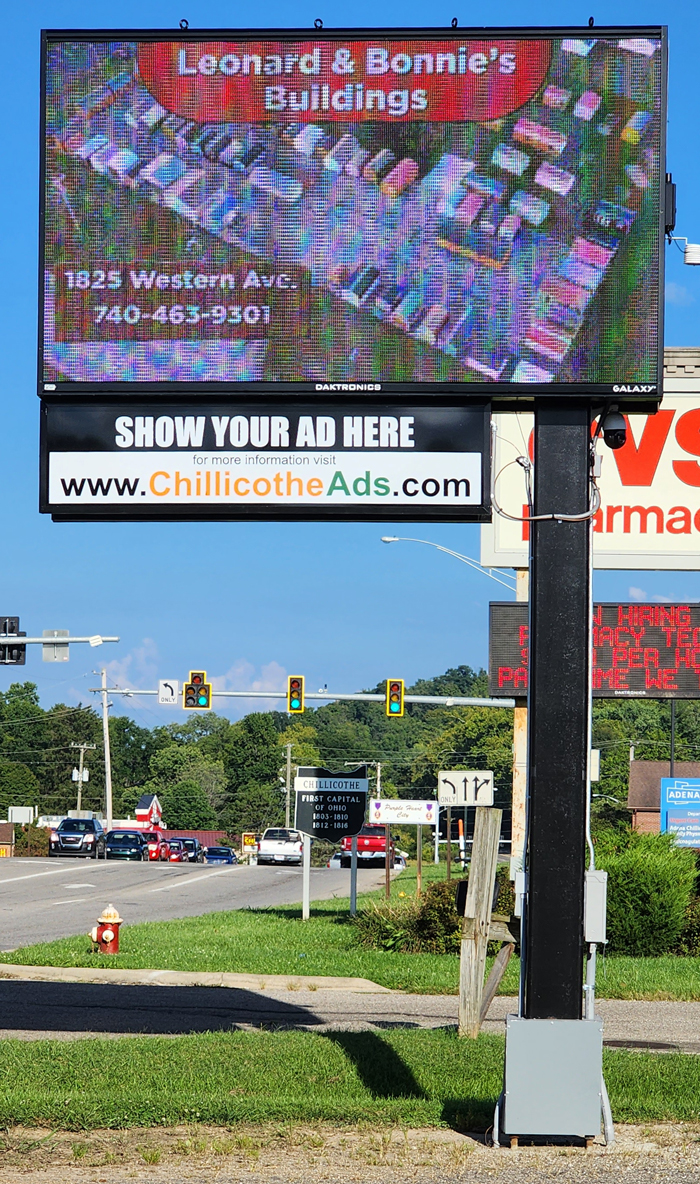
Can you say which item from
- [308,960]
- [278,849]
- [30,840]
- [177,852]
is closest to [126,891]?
[308,960]

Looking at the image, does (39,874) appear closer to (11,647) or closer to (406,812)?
(11,647)

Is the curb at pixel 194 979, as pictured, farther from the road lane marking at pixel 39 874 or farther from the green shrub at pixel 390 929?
the road lane marking at pixel 39 874

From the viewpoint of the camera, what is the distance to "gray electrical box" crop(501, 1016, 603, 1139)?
8.00m

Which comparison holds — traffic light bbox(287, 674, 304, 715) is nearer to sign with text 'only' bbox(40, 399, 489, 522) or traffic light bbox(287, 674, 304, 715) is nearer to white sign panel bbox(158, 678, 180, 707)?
white sign panel bbox(158, 678, 180, 707)

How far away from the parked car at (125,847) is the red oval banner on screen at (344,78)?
4946 cm

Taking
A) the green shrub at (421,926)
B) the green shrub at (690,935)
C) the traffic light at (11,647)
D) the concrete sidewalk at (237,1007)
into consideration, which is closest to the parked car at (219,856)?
the traffic light at (11,647)

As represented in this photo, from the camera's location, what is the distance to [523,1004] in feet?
27.7

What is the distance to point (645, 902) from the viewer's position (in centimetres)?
1933

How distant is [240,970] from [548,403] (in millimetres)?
10509

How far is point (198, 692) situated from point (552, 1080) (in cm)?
3171

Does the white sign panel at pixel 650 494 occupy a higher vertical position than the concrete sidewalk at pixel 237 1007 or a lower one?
higher

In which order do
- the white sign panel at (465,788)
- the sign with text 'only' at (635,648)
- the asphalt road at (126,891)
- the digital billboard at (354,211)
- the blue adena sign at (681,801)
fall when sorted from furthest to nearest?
1. the blue adena sign at (681,801)
2. the asphalt road at (126,891)
3. the white sign panel at (465,788)
4. the sign with text 'only' at (635,648)
5. the digital billboard at (354,211)

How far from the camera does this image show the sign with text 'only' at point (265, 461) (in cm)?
931

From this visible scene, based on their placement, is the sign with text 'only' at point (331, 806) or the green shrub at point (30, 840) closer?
the sign with text 'only' at point (331, 806)
